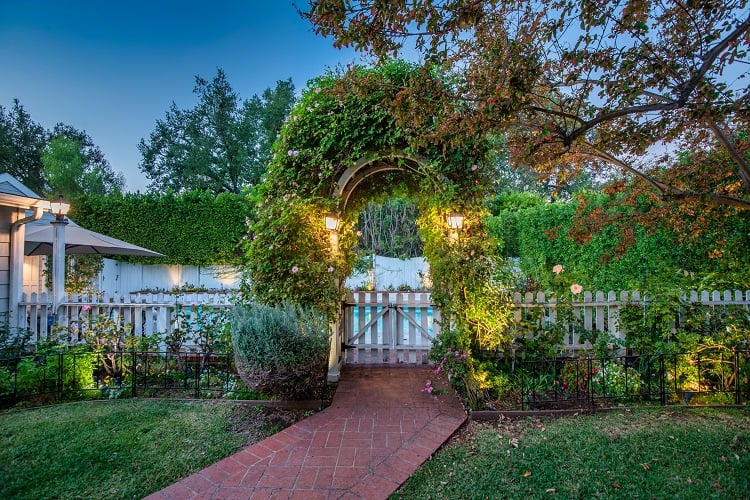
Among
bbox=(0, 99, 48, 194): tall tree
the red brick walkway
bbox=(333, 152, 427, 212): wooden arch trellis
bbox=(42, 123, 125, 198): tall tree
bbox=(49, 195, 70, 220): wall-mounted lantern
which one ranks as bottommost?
the red brick walkway

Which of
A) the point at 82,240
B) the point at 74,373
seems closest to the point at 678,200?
the point at 74,373

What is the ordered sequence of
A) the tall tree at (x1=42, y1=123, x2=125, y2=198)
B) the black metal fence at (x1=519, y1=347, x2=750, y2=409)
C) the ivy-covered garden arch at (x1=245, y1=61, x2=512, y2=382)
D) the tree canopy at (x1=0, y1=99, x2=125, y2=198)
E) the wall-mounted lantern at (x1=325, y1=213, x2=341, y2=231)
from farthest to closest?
Answer: the tree canopy at (x1=0, y1=99, x2=125, y2=198) < the tall tree at (x1=42, y1=123, x2=125, y2=198) < the wall-mounted lantern at (x1=325, y1=213, x2=341, y2=231) < the ivy-covered garden arch at (x1=245, y1=61, x2=512, y2=382) < the black metal fence at (x1=519, y1=347, x2=750, y2=409)

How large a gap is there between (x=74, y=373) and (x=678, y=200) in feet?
22.9

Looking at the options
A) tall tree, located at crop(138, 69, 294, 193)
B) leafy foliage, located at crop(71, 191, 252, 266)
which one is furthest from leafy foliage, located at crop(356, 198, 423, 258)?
tall tree, located at crop(138, 69, 294, 193)

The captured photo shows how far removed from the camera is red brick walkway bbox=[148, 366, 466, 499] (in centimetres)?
228

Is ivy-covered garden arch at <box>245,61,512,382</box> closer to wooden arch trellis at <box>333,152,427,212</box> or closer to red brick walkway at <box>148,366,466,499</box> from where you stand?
wooden arch trellis at <box>333,152,427,212</box>

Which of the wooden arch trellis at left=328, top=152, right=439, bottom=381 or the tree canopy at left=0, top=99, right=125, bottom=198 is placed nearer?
the wooden arch trellis at left=328, top=152, right=439, bottom=381

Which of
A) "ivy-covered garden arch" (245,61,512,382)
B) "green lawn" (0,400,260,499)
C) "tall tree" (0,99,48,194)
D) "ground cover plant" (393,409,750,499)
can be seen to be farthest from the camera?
"tall tree" (0,99,48,194)

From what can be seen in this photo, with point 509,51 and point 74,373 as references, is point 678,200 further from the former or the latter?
point 74,373

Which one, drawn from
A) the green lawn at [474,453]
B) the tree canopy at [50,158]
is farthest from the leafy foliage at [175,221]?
the green lawn at [474,453]

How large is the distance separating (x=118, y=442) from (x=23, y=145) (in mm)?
26341

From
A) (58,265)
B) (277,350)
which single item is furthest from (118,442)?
(58,265)

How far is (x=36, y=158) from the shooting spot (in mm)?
20422

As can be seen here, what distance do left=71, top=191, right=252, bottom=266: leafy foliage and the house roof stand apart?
5.46 meters
